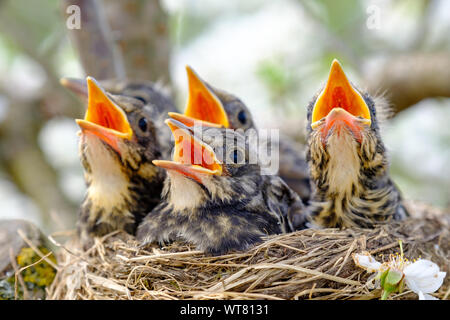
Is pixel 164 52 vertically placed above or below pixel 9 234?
above

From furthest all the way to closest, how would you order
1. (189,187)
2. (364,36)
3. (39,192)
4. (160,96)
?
(364,36)
(39,192)
(160,96)
(189,187)

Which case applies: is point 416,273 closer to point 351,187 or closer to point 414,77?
point 351,187

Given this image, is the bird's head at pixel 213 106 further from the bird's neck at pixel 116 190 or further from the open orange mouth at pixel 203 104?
the bird's neck at pixel 116 190

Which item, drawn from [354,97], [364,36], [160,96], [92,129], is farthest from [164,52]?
[364,36]

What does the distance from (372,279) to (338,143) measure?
57 cm

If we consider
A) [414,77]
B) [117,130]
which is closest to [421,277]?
[117,130]

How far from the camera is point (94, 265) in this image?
78.5 inches

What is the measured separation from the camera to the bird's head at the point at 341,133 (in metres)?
1.90

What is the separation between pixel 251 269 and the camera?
1.71 meters

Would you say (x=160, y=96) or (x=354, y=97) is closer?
(x=354, y=97)

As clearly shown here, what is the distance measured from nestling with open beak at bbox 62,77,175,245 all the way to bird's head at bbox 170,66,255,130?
0.79 ft
